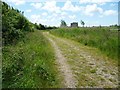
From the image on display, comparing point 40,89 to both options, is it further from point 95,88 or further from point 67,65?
point 67,65

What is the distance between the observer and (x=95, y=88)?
6469 millimetres

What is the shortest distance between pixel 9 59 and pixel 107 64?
3.94 metres

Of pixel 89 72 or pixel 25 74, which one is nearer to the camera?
pixel 25 74

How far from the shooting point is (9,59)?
24.5ft

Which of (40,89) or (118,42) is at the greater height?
(118,42)

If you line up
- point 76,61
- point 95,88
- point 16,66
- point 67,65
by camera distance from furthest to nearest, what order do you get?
point 76,61, point 67,65, point 16,66, point 95,88

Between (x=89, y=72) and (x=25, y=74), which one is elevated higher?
(x=25, y=74)

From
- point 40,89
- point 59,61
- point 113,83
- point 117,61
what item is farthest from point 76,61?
point 40,89

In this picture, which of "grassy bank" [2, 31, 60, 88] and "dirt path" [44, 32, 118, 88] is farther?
"dirt path" [44, 32, 118, 88]

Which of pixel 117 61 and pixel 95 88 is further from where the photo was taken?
pixel 117 61

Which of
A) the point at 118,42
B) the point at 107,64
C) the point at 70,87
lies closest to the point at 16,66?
the point at 70,87

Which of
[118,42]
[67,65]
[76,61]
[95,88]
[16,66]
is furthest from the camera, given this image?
[118,42]

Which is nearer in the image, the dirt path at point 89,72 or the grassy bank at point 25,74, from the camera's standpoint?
the grassy bank at point 25,74

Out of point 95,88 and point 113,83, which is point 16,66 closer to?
point 95,88
